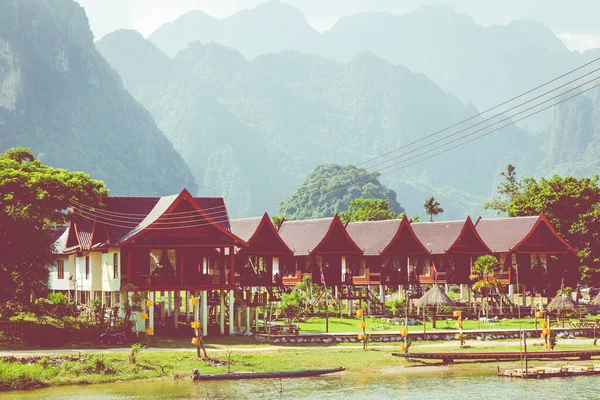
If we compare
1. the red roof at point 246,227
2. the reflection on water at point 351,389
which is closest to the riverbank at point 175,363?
the reflection on water at point 351,389

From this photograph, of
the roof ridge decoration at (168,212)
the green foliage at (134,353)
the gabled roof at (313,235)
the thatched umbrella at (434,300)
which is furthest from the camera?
the gabled roof at (313,235)

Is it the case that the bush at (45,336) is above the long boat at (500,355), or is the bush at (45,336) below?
above

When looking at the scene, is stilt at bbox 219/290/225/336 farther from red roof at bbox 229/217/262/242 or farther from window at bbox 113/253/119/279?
red roof at bbox 229/217/262/242

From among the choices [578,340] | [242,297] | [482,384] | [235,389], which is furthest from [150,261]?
[578,340]

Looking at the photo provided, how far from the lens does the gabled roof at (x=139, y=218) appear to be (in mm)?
47750

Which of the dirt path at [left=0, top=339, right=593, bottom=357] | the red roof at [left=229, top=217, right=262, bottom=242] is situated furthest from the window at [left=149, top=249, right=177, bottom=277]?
the red roof at [left=229, top=217, right=262, bottom=242]

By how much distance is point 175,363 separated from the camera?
129 ft

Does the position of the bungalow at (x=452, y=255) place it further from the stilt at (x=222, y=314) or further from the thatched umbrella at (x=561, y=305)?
the stilt at (x=222, y=314)

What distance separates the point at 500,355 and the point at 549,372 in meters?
3.86

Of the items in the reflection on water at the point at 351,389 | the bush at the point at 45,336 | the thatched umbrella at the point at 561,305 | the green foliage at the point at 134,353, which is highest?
the thatched umbrella at the point at 561,305

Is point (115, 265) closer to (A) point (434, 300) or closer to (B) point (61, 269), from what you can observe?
(B) point (61, 269)

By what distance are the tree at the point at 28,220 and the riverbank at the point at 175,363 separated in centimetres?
609

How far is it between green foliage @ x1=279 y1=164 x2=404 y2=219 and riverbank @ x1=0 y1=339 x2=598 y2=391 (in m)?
118

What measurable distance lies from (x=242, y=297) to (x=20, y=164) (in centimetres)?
1413
